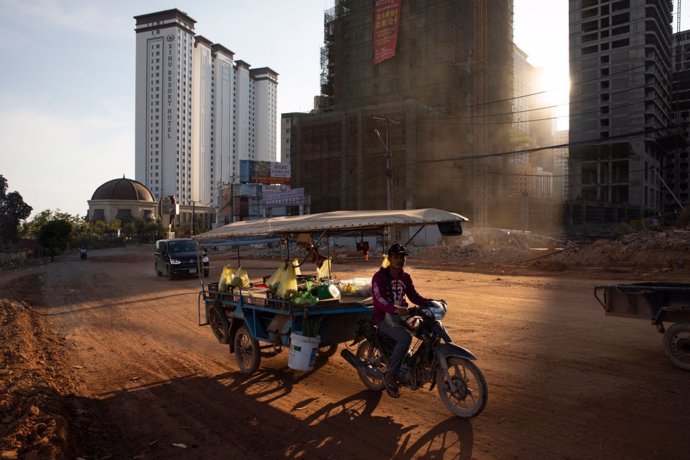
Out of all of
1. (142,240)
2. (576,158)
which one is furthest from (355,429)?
(142,240)

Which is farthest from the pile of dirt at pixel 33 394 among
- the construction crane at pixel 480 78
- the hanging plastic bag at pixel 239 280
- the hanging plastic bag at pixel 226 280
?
the construction crane at pixel 480 78

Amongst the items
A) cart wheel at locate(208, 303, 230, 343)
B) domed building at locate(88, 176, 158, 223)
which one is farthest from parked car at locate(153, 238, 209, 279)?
domed building at locate(88, 176, 158, 223)

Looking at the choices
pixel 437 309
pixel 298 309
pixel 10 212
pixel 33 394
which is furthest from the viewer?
pixel 10 212

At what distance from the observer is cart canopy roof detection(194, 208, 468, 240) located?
6.40 m

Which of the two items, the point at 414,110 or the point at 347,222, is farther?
the point at 414,110

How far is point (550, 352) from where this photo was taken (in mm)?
8039

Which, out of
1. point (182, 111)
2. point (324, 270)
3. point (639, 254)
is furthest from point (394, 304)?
point (182, 111)

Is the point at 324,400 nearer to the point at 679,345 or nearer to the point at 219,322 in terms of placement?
the point at 219,322

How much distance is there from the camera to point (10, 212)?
202 feet

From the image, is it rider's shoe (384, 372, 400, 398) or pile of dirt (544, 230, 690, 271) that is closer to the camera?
rider's shoe (384, 372, 400, 398)

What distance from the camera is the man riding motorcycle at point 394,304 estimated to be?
557 cm

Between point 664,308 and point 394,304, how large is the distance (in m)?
4.28

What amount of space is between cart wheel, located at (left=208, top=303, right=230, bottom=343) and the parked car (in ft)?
45.1

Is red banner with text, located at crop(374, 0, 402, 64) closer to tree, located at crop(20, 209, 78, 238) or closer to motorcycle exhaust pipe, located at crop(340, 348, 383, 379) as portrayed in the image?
tree, located at crop(20, 209, 78, 238)
